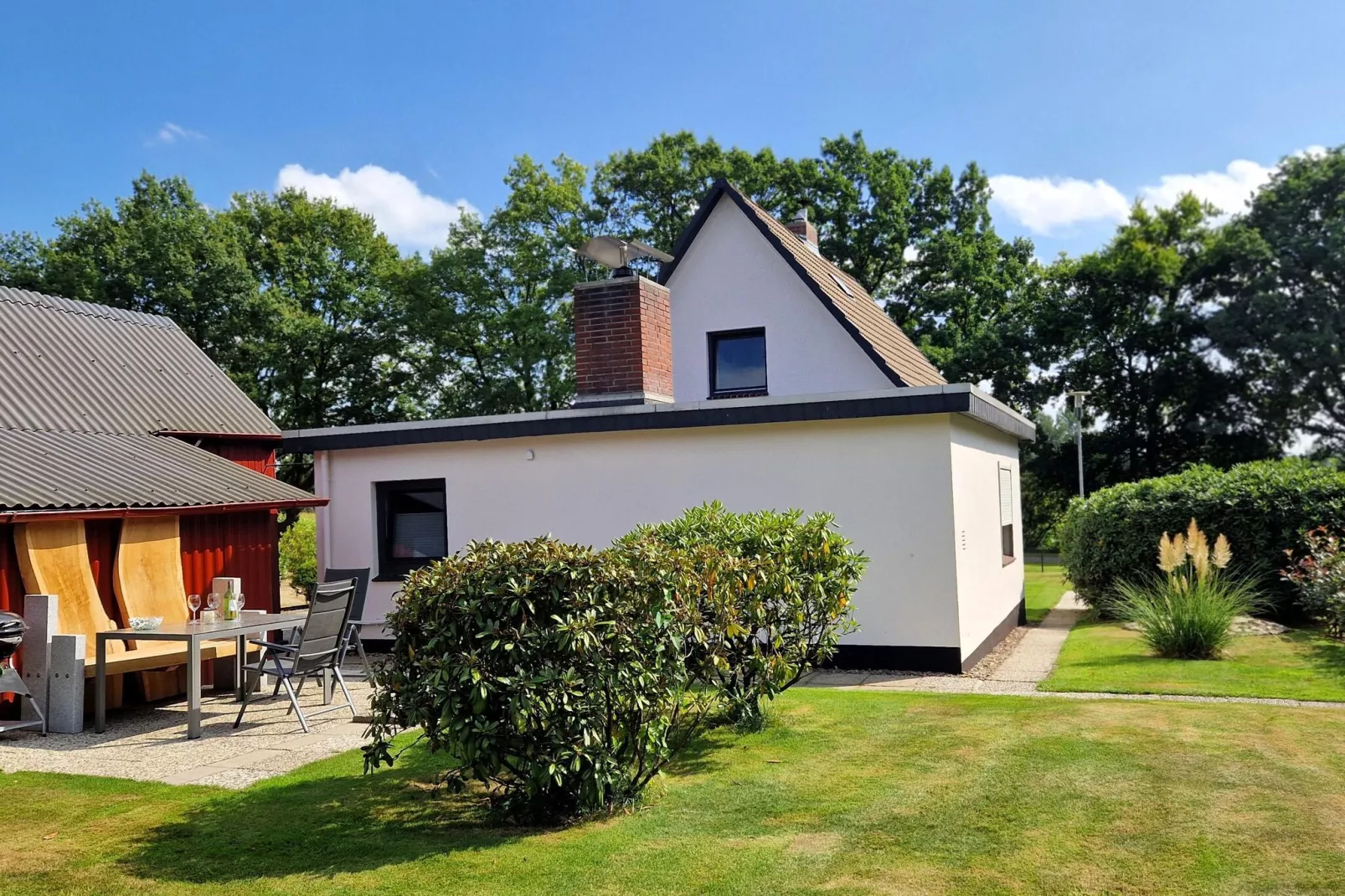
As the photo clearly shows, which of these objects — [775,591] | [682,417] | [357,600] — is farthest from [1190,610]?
[357,600]

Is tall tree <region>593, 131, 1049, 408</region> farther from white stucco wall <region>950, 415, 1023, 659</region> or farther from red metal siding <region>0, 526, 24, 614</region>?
red metal siding <region>0, 526, 24, 614</region>

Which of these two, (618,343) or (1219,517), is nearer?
(618,343)

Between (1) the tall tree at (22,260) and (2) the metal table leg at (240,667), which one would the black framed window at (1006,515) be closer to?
(2) the metal table leg at (240,667)

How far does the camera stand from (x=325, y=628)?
26.1ft

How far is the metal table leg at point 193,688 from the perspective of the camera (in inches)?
299

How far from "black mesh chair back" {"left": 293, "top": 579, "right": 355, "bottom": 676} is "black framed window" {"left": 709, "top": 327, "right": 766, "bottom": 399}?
778 centimetres

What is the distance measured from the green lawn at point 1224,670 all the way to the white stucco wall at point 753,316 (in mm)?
5084

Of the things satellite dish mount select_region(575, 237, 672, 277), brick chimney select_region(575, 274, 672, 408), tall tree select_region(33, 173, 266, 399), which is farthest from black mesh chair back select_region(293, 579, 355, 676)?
tall tree select_region(33, 173, 266, 399)

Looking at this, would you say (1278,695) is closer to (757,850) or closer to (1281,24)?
(757,850)

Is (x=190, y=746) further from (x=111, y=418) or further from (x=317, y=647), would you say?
(x=111, y=418)

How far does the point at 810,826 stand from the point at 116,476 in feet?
25.7

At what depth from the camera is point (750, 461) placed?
10516 millimetres

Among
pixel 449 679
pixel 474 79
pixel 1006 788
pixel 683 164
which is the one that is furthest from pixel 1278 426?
pixel 449 679

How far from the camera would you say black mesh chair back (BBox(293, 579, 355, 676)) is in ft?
25.4
